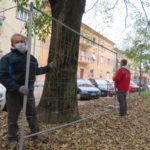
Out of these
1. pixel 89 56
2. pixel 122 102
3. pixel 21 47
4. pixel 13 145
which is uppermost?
pixel 89 56

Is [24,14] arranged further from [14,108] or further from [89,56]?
[14,108]

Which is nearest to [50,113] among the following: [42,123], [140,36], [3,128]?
[42,123]

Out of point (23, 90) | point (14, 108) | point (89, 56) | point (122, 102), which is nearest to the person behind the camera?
point (23, 90)

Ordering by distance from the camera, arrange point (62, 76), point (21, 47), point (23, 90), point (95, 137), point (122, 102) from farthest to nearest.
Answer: point (122, 102), point (62, 76), point (95, 137), point (21, 47), point (23, 90)

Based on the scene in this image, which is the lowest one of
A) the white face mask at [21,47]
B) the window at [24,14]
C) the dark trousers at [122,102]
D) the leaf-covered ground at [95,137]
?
the leaf-covered ground at [95,137]

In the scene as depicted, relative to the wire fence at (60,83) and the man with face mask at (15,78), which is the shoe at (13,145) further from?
the wire fence at (60,83)

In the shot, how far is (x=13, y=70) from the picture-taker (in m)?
3.46

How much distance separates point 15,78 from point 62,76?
1.74m

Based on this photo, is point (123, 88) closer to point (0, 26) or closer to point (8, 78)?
point (8, 78)

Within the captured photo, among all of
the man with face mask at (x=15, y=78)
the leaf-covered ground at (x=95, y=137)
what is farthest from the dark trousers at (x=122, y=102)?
the man with face mask at (x=15, y=78)

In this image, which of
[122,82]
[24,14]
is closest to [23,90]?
[122,82]

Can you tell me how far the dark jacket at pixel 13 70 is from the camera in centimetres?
335

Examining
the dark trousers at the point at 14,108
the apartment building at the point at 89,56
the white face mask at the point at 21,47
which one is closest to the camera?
the white face mask at the point at 21,47

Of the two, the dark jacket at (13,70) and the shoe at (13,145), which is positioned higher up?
the dark jacket at (13,70)
